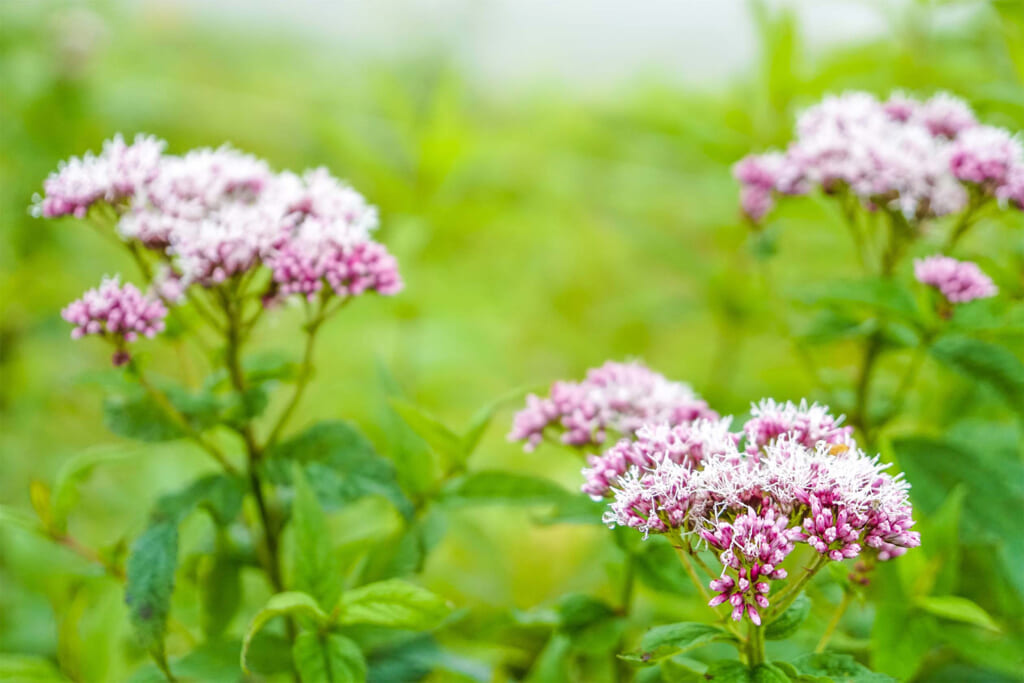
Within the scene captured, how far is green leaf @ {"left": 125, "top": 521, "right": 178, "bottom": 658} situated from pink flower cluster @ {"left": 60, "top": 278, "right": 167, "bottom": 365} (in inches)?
8.8

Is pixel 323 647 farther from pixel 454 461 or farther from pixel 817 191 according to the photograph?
pixel 817 191

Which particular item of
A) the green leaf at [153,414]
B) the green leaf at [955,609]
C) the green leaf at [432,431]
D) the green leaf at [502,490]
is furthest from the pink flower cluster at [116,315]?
the green leaf at [955,609]

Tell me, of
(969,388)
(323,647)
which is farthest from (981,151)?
(323,647)

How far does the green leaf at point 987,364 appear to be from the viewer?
49.2 inches

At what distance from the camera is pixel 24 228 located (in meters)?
2.32

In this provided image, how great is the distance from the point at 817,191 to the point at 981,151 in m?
0.28

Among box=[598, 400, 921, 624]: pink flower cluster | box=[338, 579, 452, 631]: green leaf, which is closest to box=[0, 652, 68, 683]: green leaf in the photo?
box=[338, 579, 452, 631]: green leaf

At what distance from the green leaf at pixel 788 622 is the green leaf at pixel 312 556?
495mm

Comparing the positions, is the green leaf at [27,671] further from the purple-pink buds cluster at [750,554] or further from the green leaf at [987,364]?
the green leaf at [987,364]

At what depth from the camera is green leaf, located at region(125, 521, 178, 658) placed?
39.8 inches

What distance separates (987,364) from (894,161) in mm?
326

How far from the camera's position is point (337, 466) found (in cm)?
115

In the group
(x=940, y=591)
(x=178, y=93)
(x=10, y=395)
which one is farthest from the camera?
(x=178, y=93)

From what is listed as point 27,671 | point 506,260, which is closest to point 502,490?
point 27,671
